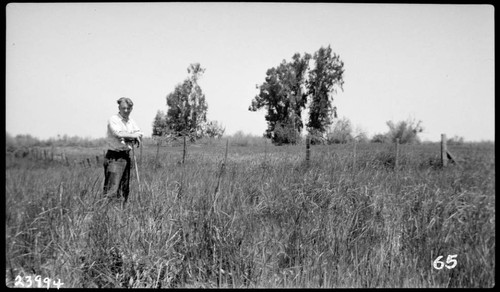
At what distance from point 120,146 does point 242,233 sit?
210cm

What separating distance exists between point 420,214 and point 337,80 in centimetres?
2759

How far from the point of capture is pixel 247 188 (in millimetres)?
3385

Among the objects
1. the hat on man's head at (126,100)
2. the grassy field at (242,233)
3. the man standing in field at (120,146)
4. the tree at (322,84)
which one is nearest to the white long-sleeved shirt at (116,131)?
the man standing in field at (120,146)

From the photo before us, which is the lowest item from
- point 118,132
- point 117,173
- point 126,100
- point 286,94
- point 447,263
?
point 447,263

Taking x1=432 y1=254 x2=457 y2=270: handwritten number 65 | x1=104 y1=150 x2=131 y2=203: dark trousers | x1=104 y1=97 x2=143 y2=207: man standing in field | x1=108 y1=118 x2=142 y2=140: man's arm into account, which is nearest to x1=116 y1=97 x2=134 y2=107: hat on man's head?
x1=104 y1=97 x2=143 y2=207: man standing in field

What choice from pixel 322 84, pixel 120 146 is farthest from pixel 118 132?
pixel 322 84

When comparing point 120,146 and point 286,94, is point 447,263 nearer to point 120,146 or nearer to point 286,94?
point 120,146

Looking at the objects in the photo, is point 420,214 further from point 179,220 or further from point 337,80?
point 337,80

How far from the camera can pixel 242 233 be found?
2.47m

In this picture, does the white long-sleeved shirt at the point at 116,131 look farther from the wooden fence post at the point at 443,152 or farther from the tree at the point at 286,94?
the tree at the point at 286,94

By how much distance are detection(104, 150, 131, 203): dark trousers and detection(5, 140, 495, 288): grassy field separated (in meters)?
0.14

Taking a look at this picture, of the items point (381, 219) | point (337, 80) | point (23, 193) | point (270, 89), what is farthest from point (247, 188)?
point (270, 89)

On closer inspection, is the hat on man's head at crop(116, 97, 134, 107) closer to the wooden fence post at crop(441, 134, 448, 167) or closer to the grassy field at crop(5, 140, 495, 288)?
the grassy field at crop(5, 140, 495, 288)

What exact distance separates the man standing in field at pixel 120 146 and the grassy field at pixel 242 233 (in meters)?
0.17
